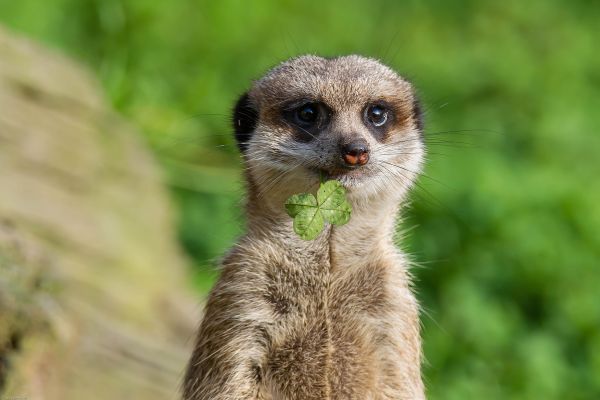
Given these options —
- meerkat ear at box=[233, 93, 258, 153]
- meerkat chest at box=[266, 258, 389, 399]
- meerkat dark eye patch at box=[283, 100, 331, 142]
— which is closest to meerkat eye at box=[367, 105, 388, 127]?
meerkat dark eye patch at box=[283, 100, 331, 142]

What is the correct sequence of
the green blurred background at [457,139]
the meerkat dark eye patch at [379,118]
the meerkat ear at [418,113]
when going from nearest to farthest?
the meerkat dark eye patch at [379,118]
the meerkat ear at [418,113]
the green blurred background at [457,139]

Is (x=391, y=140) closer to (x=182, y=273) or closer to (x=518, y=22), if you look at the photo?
(x=182, y=273)

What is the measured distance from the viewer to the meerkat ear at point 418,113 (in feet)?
15.1

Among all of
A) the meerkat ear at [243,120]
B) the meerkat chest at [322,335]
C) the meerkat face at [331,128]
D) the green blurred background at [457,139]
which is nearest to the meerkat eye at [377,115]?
the meerkat face at [331,128]

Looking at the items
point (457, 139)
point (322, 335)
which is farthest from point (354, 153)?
point (457, 139)

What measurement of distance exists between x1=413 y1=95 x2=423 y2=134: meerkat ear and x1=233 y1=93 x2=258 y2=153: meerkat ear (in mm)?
594

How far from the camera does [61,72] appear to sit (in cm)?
702

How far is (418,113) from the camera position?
15.2 feet

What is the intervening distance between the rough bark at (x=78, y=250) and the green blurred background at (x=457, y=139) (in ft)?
1.59

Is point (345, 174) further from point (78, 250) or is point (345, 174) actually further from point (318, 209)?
point (78, 250)

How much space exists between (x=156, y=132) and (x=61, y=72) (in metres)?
0.99

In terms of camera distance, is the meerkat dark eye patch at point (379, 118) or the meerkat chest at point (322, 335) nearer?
the meerkat chest at point (322, 335)

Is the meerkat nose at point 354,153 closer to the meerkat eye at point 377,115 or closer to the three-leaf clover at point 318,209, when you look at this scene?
the three-leaf clover at point 318,209

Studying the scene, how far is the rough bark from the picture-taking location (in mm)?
4531
